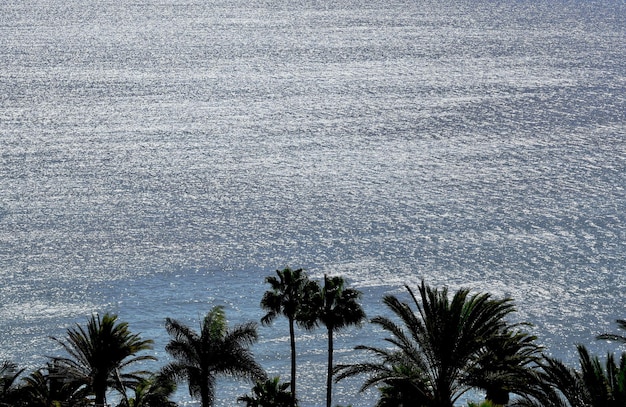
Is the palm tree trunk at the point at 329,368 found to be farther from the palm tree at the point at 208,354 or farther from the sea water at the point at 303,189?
the sea water at the point at 303,189

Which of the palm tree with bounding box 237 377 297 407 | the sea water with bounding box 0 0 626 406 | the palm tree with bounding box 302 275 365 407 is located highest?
the sea water with bounding box 0 0 626 406

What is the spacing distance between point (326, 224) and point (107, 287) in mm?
Answer: 21490

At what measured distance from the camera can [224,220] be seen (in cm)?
8612

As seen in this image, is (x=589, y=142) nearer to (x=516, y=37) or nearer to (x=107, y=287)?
(x=107, y=287)

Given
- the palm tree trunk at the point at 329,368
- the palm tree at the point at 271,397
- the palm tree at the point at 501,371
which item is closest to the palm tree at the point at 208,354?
the palm tree at the point at 271,397

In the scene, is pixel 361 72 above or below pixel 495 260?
above

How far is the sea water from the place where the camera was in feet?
231

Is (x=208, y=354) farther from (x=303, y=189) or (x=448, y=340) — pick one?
(x=303, y=189)

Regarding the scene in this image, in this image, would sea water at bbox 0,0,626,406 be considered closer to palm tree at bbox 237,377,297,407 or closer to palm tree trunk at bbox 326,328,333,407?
palm tree trunk at bbox 326,328,333,407

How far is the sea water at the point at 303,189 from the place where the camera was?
231 ft

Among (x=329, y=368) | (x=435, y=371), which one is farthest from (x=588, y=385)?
(x=329, y=368)

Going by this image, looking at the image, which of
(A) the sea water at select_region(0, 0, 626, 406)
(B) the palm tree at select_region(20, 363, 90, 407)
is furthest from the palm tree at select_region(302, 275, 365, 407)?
(A) the sea water at select_region(0, 0, 626, 406)

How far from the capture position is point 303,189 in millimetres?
95188

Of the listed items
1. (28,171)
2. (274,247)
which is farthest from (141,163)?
(274,247)
